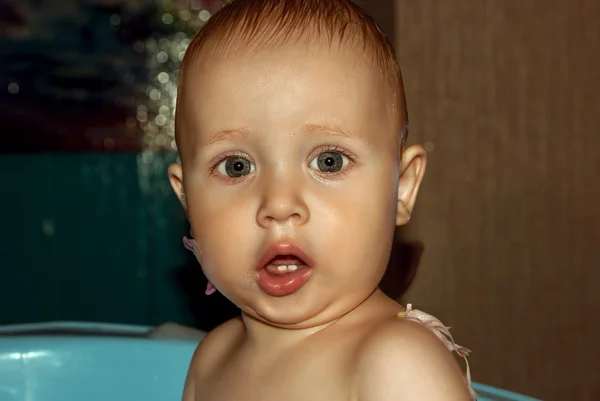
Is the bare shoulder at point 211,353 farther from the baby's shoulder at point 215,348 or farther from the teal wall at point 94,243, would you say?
the teal wall at point 94,243

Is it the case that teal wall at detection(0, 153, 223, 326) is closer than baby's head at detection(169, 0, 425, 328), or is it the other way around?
baby's head at detection(169, 0, 425, 328)

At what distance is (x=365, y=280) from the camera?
885 mm

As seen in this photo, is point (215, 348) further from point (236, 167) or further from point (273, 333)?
point (236, 167)

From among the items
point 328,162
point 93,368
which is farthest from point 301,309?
point 93,368

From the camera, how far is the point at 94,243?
1.98 metres

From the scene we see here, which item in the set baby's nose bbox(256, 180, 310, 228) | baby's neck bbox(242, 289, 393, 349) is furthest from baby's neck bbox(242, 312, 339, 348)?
baby's nose bbox(256, 180, 310, 228)

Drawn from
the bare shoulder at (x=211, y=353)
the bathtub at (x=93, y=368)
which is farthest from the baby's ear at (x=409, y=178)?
the bathtub at (x=93, y=368)

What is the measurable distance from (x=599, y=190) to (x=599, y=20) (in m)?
0.33

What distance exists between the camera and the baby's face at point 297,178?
33.3 inches

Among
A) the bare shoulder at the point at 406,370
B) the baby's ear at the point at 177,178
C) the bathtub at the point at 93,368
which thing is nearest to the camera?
the bare shoulder at the point at 406,370

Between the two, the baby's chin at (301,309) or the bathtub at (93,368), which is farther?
the bathtub at (93,368)

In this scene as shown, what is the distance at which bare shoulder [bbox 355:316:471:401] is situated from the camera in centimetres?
80

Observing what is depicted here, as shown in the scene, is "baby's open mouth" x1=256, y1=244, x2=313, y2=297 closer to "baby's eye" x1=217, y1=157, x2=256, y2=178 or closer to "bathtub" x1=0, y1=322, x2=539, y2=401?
"baby's eye" x1=217, y1=157, x2=256, y2=178

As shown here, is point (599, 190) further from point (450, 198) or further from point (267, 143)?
point (267, 143)
